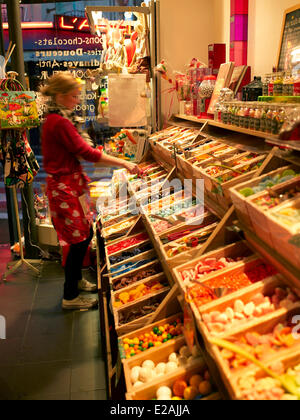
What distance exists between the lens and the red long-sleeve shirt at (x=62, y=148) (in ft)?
11.0

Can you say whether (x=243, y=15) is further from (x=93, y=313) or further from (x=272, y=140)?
(x=93, y=313)

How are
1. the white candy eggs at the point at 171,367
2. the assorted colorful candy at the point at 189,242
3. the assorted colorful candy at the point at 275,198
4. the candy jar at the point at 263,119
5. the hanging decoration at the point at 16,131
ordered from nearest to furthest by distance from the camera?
1. the assorted colorful candy at the point at 275,198
2. the white candy eggs at the point at 171,367
3. the candy jar at the point at 263,119
4. the assorted colorful candy at the point at 189,242
5. the hanging decoration at the point at 16,131

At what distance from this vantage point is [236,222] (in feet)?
7.21

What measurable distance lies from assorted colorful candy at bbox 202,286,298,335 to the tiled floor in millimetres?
1449

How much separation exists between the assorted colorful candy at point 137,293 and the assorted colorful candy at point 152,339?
43cm

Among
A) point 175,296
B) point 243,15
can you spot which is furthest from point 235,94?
point 175,296

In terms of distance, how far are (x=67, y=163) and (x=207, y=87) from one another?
1368 millimetres

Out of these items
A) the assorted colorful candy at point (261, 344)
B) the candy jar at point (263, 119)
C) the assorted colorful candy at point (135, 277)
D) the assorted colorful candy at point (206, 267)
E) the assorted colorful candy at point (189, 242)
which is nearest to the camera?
the assorted colorful candy at point (261, 344)

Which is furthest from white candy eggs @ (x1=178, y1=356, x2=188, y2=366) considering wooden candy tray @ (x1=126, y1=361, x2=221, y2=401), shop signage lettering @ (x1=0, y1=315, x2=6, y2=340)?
shop signage lettering @ (x1=0, y1=315, x2=6, y2=340)

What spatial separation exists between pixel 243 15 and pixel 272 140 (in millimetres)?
2331

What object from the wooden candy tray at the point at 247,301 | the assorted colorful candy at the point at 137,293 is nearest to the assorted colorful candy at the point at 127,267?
the assorted colorful candy at the point at 137,293

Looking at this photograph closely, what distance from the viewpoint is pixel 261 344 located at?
1602mm

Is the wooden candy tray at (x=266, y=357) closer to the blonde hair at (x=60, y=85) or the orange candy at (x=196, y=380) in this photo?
the orange candy at (x=196, y=380)

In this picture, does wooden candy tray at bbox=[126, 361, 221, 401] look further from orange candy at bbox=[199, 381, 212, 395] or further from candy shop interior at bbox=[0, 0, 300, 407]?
orange candy at bbox=[199, 381, 212, 395]
